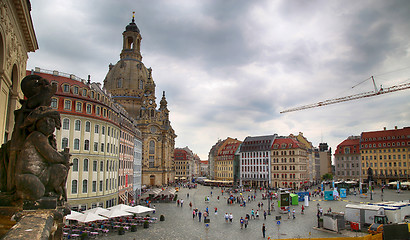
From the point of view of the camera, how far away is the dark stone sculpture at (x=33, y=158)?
21.7 ft

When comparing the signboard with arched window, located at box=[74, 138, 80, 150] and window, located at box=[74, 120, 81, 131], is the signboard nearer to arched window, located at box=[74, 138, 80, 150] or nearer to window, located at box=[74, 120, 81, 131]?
arched window, located at box=[74, 138, 80, 150]

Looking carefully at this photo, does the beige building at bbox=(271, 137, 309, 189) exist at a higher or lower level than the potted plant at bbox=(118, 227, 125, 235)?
higher

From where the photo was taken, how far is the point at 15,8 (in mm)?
16578

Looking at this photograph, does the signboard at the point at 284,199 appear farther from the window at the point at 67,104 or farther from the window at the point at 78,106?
the window at the point at 67,104

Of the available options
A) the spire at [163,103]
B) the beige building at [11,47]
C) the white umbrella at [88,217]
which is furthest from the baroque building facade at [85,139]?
the spire at [163,103]

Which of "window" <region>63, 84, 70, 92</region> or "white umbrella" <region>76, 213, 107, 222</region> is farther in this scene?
"window" <region>63, 84, 70, 92</region>

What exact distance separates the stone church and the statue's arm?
3889 inches

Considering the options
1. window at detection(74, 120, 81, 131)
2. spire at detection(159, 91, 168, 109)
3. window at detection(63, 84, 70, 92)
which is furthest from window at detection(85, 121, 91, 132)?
spire at detection(159, 91, 168, 109)

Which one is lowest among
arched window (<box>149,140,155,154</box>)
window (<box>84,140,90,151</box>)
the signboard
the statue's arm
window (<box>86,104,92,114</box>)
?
the signboard

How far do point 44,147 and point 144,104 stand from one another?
10349 centimetres

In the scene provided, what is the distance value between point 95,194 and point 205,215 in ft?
46.9

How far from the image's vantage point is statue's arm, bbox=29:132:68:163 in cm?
684

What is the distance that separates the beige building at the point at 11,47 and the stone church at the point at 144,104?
3354 inches

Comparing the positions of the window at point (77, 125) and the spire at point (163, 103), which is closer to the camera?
the window at point (77, 125)
